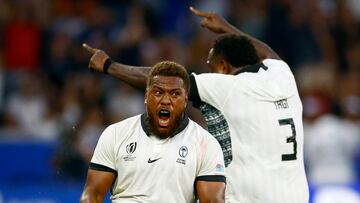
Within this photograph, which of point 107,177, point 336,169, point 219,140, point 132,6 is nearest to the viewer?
point 107,177

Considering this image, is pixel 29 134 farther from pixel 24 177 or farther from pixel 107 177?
pixel 107 177

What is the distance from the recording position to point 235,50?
8555 mm

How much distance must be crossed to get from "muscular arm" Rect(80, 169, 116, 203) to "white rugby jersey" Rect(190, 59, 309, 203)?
44.6 inches

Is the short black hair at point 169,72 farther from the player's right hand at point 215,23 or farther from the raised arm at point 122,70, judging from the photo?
the player's right hand at point 215,23

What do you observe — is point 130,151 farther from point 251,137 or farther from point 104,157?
point 251,137

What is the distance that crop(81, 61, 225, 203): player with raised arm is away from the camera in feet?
24.7

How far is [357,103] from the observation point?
15.7m

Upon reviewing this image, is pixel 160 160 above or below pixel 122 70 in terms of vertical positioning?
below

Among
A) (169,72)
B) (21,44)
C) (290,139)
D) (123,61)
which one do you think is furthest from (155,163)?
(21,44)

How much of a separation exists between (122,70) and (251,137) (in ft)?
3.66

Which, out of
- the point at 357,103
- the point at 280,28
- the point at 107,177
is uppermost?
the point at 280,28

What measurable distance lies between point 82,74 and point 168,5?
2.17m

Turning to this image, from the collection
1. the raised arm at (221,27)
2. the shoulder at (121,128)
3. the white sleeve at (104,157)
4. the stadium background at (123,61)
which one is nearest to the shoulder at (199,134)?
the shoulder at (121,128)

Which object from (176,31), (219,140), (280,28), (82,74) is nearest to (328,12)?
(280,28)
